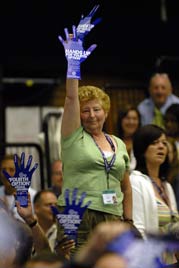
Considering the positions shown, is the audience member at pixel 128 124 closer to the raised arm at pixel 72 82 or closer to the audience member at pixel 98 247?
the raised arm at pixel 72 82

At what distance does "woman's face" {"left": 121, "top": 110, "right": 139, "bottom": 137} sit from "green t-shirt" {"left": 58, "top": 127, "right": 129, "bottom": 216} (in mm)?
2481

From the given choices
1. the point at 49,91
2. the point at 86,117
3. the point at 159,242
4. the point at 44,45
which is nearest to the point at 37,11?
the point at 44,45

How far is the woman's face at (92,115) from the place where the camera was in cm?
513

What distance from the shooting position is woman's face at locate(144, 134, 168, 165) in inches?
236

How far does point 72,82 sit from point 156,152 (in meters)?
1.37

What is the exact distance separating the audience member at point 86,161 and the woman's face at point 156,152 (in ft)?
2.90

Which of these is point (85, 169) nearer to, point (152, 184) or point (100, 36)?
point (152, 184)

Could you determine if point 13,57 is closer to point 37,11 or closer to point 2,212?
point 37,11

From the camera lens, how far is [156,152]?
19.6ft

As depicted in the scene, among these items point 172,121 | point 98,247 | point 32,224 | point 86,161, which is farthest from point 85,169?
point 172,121

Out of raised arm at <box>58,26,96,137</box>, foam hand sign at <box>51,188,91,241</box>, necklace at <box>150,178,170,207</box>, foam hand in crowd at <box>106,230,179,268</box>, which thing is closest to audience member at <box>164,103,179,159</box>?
necklace at <box>150,178,170,207</box>

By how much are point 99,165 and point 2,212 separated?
2.87 ft

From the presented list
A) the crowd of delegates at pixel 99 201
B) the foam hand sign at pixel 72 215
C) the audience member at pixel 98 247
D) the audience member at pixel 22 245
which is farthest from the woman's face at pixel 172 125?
the audience member at pixel 98 247

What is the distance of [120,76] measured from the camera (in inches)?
422
